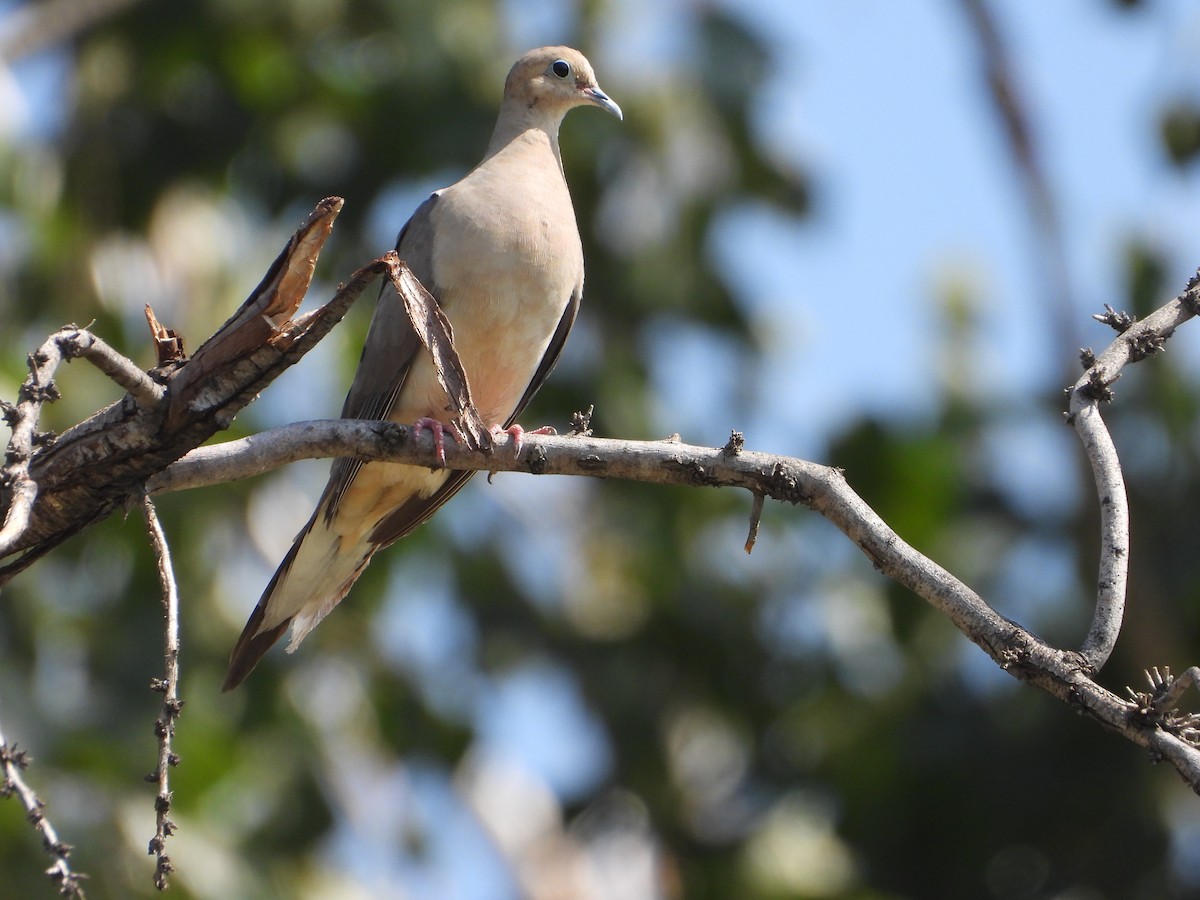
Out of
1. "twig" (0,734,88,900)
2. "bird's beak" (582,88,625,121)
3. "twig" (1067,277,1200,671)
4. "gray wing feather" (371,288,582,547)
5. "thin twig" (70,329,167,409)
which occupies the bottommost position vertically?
"twig" (0,734,88,900)

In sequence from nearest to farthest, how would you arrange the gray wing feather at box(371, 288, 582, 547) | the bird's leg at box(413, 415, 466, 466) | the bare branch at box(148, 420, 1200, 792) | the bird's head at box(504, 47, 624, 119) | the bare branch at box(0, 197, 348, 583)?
the bare branch at box(148, 420, 1200, 792) → the bare branch at box(0, 197, 348, 583) → the bird's leg at box(413, 415, 466, 466) → the gray wing feather at box(371, 288, 582, 547) → the bird's head at box(504, 47, 624, 119)

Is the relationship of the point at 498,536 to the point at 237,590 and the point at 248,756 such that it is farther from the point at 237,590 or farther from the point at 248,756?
the point at 248,756

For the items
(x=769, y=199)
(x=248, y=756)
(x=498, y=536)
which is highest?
(x=769, y=199)

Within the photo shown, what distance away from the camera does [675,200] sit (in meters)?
10.1

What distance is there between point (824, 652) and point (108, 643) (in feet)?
13.5

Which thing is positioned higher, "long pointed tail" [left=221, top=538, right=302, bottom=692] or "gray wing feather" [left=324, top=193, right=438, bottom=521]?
"gray wing feather" [left=324, top=193, right=438, bottom=521]

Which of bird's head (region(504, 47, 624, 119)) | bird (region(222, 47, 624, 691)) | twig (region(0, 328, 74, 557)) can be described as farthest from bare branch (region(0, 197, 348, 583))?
bird's head (region(504, 47, 624, 119))

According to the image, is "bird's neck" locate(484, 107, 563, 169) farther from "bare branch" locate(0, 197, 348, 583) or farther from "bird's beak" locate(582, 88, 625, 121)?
"bare branch" locate(0, 197, 348, 583)

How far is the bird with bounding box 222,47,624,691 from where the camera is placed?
420 centimetres

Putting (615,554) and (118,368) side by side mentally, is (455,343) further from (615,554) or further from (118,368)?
(615,554)

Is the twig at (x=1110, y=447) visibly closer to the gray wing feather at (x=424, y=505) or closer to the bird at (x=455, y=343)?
the bird at (x=455, y=343)

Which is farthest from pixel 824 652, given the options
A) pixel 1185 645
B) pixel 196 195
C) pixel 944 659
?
pixel 196 195

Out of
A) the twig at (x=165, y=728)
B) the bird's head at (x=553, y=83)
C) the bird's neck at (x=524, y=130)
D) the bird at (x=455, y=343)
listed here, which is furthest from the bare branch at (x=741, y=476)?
the bird's head at (x=553, y=83)

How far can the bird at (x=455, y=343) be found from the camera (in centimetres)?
420
